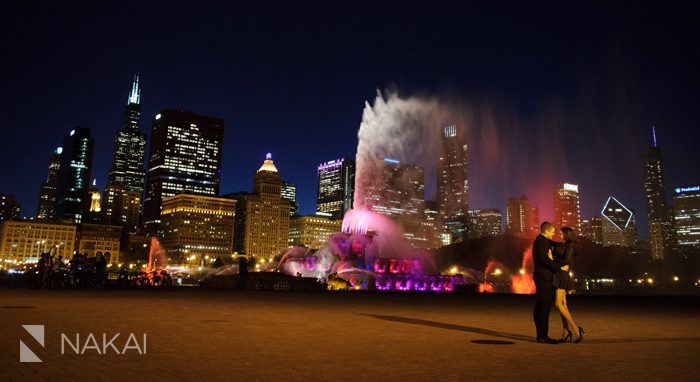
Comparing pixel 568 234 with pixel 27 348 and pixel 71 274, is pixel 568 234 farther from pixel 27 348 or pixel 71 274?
pixel 71 274

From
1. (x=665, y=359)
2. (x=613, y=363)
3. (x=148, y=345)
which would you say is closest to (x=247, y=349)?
(x=148, y=345)

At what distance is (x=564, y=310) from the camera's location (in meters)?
11.0

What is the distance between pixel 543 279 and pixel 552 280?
184 millimetres

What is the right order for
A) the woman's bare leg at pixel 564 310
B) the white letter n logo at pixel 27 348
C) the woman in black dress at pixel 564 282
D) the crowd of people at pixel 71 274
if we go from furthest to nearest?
the crowd of people at pixel 71 274 → the woman in black dress at pixel 564 282 → the woman's bare leg at pixel 564 310 → the white letter n logo at pixel 27 348

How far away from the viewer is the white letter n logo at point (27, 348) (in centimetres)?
732

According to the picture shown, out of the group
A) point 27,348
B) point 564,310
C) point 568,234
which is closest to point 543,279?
point 564,310

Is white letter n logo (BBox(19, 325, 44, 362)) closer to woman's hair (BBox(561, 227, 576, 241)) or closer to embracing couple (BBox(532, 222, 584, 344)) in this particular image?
embracing couple (BBox(532, 222, 584, 344))

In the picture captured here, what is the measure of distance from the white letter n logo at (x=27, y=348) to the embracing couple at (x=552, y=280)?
8.84 meters

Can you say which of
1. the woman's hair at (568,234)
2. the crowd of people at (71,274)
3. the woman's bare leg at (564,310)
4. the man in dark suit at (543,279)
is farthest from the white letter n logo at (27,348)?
the crowd of people at (71,274)

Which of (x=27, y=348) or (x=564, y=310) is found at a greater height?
(x=564, y=310)

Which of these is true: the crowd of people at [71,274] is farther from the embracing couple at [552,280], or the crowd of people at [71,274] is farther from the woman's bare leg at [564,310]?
the woman's bare leg at [564,310]

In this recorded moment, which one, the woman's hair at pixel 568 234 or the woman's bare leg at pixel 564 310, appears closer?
the woman's bare leg at pixel 564 310

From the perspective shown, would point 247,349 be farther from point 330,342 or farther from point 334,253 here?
point 334,253

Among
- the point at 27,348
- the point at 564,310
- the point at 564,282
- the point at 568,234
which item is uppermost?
Result: the point at 568,234
